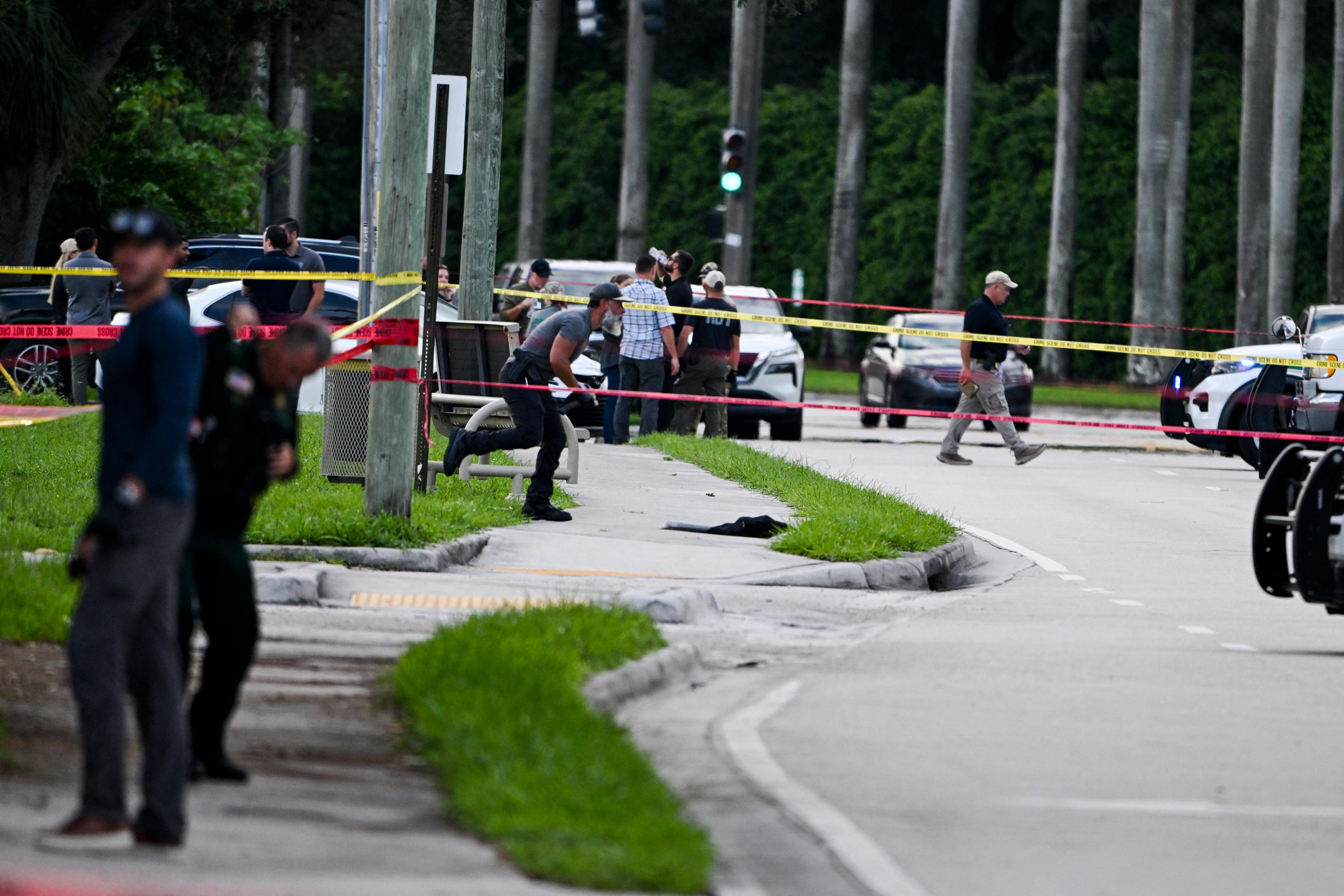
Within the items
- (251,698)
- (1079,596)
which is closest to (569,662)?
(251,698)

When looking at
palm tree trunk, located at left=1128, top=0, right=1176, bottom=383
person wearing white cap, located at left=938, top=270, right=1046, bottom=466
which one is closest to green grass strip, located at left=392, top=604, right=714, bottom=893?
person wearing white cap, located at left=938, top=270, right=1046, bottom=466

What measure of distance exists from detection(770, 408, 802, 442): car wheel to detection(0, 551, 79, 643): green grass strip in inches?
623

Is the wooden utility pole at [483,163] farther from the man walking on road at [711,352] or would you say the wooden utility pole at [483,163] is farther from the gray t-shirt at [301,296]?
the man walking on road at [711,352]

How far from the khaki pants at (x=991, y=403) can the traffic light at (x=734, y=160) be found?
1081 centimetres

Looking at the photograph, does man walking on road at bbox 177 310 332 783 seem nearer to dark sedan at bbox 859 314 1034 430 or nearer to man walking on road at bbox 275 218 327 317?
man walking on road at bbox 275 218 327 317

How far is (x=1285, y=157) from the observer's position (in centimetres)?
3806

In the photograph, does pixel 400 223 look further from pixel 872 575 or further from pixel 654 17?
pixel 654 17

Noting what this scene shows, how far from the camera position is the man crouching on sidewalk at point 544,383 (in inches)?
540

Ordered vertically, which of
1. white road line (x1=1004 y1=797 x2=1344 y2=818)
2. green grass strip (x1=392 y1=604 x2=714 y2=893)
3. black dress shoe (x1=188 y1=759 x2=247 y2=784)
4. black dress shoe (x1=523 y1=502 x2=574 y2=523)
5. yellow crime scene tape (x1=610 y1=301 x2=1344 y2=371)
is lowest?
white road line (x1=1004 y1=797 x2=1344 y2=818)

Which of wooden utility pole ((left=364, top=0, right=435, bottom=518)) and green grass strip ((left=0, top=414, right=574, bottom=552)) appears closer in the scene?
green grass strip ((left=0, top=414, right=574, bottom=552))

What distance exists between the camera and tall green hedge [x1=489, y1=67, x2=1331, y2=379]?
4531cm

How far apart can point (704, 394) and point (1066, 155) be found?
75.6ft

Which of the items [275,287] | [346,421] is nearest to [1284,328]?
[275,287]

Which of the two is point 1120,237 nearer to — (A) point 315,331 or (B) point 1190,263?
(B) point 1190,263
